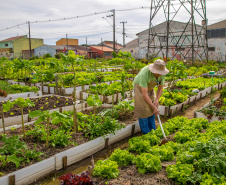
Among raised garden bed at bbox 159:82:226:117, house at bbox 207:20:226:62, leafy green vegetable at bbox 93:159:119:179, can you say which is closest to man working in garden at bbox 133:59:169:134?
leafy green vegetable at bbox 93:159:119:179

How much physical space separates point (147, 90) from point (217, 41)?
90.6 ft

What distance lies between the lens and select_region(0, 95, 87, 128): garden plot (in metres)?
5.50

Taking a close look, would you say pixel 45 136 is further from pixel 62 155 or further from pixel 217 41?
pixel 217 41

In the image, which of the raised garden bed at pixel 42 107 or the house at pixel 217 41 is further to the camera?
the house at pixel 217 41

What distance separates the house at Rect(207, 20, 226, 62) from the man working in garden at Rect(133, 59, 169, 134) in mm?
25285

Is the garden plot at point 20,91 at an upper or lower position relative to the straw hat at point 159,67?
lower

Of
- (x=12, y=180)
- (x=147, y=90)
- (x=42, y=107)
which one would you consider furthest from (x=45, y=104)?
(x=12, y=180)

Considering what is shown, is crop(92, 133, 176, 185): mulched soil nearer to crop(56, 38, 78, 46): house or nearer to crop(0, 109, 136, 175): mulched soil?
crop(0, 109, 136, 175): mulched soil

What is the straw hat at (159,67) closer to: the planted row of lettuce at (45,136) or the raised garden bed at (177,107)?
the planted row of lettuce at (45,136)

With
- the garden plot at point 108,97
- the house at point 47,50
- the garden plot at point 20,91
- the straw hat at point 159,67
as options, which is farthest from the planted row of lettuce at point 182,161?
the house at point 47,50

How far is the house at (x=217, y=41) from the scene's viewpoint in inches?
1073

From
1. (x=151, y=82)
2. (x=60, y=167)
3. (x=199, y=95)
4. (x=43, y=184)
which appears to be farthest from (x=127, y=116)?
(x=199, y=95)

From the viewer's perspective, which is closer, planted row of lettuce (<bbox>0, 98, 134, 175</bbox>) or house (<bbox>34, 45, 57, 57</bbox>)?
planted row of lettuce (<bbox>0, 98, 134, 175</bbox>)

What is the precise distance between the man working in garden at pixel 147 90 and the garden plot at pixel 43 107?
198cm
